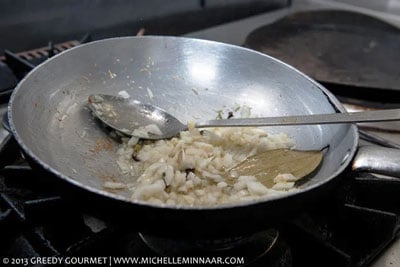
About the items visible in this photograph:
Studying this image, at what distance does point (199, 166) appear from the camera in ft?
→ 2.22

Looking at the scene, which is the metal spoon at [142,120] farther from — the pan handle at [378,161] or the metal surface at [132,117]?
the pan handle at [378,161]

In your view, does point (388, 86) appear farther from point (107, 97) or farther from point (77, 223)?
point (77, 223)

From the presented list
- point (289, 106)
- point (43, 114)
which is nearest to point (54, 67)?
point (43, 114)

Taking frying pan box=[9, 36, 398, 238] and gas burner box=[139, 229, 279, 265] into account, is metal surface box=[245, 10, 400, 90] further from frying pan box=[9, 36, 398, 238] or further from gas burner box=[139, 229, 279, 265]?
gas burner box=[139, 229, 279, 265]

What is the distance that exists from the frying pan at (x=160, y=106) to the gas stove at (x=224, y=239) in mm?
49

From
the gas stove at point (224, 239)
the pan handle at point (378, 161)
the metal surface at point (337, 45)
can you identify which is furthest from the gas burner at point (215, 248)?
the metal surface at point (337, 45)

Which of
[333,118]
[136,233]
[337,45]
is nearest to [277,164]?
[333,118]

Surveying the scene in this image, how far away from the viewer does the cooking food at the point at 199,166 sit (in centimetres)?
61

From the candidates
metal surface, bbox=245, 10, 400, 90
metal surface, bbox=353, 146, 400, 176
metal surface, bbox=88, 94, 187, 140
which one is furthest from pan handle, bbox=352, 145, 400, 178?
metal surface, bbox=245, 10, 400, 90

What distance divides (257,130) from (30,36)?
0.64 m

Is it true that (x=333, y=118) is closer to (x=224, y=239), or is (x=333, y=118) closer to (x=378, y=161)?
(x=378, y=161)

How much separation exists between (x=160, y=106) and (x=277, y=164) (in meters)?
0.27

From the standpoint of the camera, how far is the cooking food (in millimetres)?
611

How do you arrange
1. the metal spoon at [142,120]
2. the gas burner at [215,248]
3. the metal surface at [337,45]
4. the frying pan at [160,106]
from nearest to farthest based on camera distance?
the frying pan at [160,106], the gas burner at [215,248], the metal spoon at [142,120], the metal surface at [337,45]
